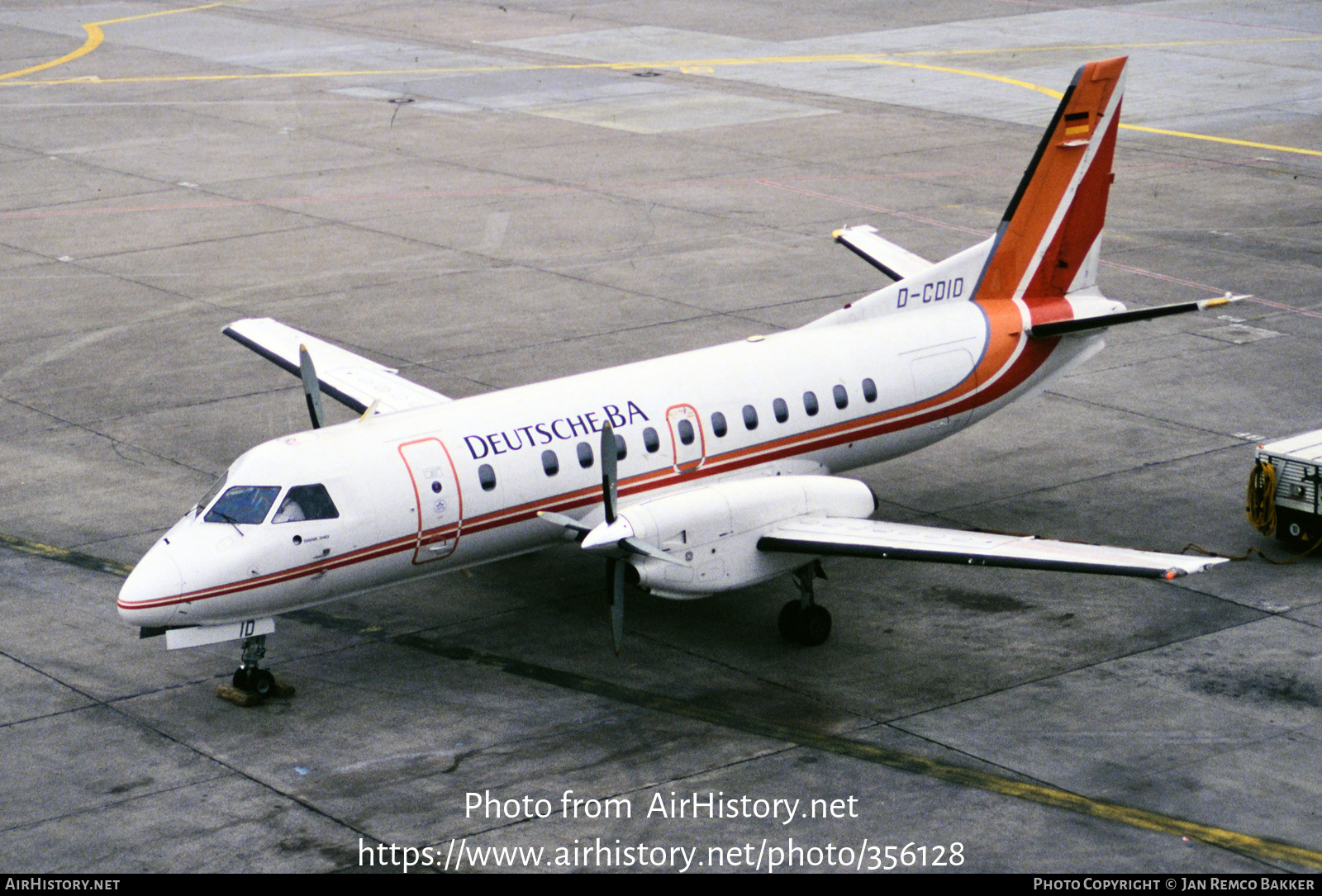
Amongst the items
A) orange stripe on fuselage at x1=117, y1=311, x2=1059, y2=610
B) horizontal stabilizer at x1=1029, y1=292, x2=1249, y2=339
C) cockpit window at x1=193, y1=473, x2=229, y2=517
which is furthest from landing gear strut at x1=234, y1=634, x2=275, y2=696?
horizontal stabilizer at x1=1029, y1=292, x2=1249, y2=339

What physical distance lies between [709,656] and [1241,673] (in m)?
6.38

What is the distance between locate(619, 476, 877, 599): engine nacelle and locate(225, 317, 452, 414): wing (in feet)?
15.5

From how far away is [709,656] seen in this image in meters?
19.8

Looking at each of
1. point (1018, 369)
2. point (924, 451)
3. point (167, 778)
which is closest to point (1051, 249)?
point (1018, 369)

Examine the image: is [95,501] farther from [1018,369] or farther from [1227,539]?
[1227,539]

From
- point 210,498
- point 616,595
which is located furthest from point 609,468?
point 210,498

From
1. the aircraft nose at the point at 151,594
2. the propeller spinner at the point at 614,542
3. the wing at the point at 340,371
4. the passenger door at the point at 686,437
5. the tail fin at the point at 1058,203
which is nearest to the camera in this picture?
the aircraft nose at the point at 151,594

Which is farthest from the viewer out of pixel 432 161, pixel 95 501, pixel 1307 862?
pixel 432 161

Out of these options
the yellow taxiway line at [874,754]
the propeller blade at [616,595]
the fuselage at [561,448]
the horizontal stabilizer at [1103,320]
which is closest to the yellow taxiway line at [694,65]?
the horizontal stabilizer at [1103,320]

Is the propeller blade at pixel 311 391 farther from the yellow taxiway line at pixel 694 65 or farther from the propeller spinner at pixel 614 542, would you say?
the yellow taxiway line at pixel 694 65

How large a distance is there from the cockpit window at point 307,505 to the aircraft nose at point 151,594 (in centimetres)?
129

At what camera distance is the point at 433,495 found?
18.9 m

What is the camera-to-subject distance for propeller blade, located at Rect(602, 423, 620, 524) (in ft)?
58.9

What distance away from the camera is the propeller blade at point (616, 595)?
58.6 feet
